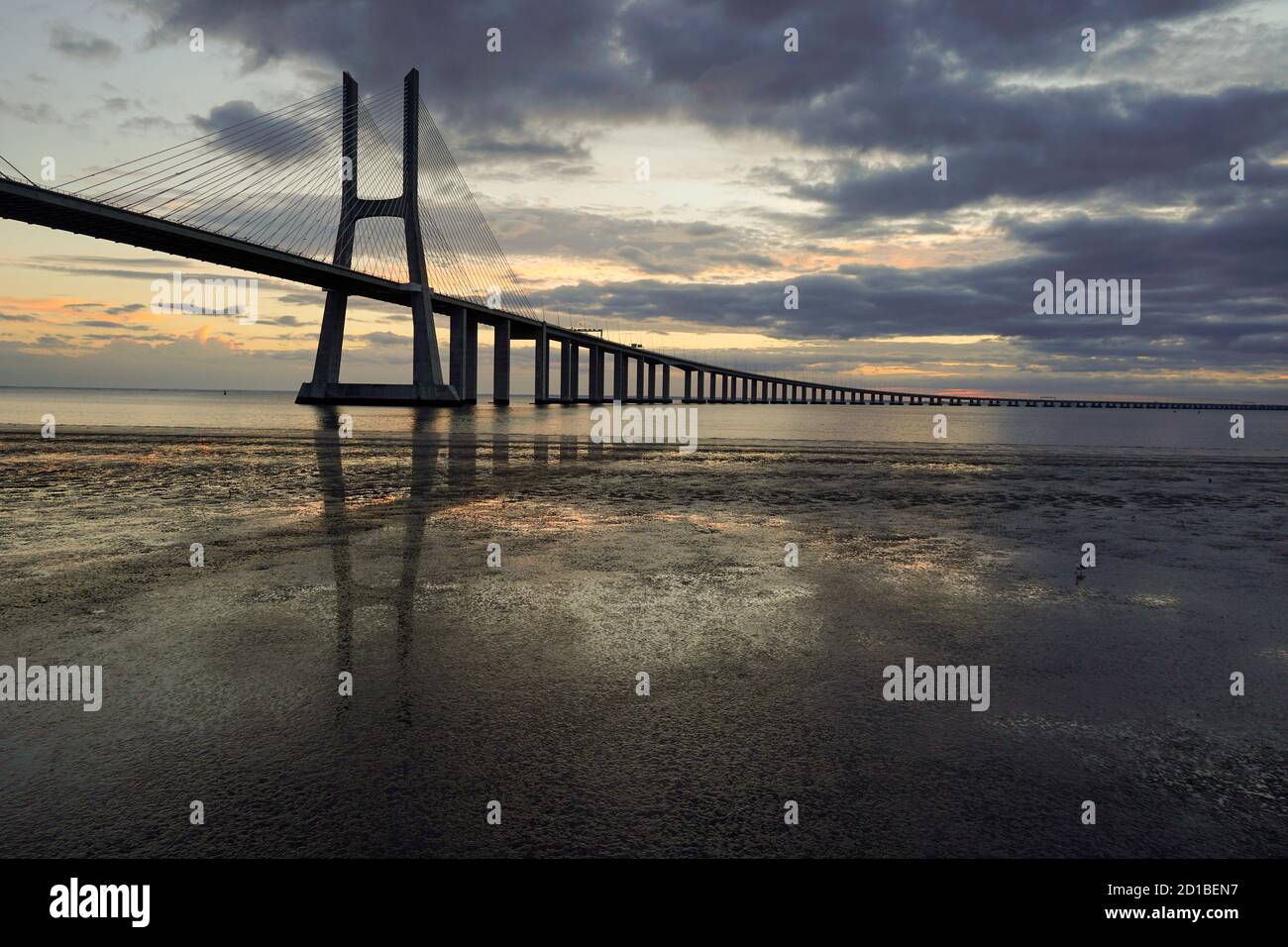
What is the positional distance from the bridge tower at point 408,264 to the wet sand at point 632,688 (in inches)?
2692

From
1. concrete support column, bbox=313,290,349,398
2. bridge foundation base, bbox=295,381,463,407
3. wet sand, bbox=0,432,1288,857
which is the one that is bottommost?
wet sand, bbox=0,432,1288,857

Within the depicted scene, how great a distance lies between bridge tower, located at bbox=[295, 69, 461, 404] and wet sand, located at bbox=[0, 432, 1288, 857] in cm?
6838

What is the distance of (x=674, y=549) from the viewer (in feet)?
37.1

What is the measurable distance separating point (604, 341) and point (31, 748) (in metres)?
124

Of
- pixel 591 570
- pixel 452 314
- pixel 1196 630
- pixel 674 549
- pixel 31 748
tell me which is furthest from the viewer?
pixel 452 314

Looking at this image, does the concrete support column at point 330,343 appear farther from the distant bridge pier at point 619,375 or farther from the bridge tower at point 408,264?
the distant bridge pier at point 619,375

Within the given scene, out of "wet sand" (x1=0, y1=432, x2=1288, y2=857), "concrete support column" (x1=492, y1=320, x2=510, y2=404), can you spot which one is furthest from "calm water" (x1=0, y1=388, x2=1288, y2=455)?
"wet sand" (x1=0, y1=432, x2=1288, y2=857)

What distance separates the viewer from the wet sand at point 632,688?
3.70 metres

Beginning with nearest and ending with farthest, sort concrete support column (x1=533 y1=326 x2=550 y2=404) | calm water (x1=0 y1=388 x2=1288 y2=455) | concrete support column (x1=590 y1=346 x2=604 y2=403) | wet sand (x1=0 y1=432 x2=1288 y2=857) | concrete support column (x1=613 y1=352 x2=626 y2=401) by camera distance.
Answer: wet sand (x1=0 y1=432 x2=1288 y2=857)
calm water (x1=0 y1=388 x2=1288 y2=455)
concrete support column (x1=533 y1=326 x2=550 y2=404)
concrete support column (x1=590 y1=346 x2=604 y2=403)
concrete support column (x1=613 y1=352 x2=626 y2=401)

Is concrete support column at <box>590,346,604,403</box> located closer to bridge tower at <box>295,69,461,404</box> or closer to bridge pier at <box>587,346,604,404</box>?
bridge pier at <box>587,346,604,404</box>

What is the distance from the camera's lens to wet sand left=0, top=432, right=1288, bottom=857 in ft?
12.1

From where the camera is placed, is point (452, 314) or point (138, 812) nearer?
point (138, 812)
